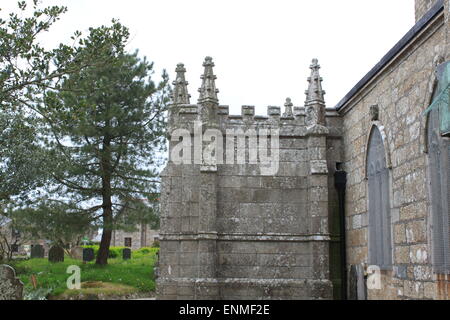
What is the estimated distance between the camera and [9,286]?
9.98 meters

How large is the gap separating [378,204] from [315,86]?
3.65 m

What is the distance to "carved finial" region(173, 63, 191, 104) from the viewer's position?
1336 cm

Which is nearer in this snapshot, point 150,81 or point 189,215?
point 189,215

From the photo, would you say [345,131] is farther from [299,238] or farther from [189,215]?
[189,215]

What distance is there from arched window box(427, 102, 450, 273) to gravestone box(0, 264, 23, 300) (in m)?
7.21

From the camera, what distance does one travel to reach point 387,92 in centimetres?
1033

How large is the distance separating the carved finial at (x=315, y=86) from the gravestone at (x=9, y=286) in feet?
24.7

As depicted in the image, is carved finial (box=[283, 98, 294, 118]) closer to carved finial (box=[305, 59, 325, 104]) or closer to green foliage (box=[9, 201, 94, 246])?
carved finial (box=[305, 59, 325, 104])

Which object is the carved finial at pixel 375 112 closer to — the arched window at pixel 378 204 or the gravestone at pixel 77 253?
the arched window at pixel 378 204

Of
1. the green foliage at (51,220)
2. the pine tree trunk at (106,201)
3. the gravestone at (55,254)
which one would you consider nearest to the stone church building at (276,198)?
the pine tree trunk at (106,201)

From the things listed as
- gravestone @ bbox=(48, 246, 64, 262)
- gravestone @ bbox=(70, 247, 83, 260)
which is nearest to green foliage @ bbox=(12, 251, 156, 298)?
gravestone @ bbox=(48, 246, 64, 262)

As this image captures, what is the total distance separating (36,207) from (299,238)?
13.6 m
